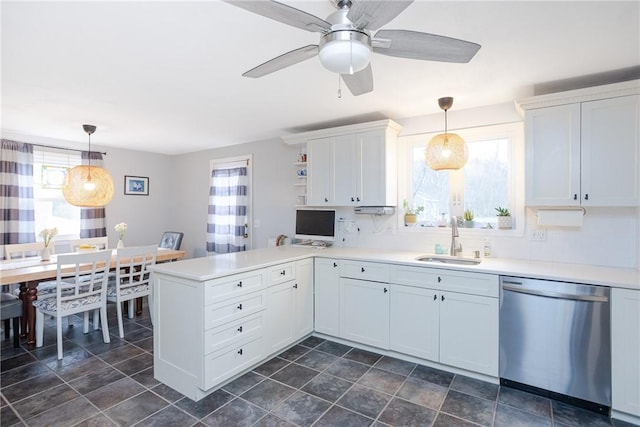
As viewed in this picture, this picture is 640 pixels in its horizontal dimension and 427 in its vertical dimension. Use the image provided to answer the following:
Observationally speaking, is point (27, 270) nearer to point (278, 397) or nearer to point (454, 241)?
point (278, 397)

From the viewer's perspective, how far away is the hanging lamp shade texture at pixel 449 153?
2.90 metres

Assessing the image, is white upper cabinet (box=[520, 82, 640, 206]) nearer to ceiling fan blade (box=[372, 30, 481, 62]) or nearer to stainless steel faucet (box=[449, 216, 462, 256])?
stainless steel faucet (box=[449, 216, 462, 256])

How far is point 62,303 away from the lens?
2959 millimetres

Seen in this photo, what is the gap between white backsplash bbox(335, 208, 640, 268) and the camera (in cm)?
254

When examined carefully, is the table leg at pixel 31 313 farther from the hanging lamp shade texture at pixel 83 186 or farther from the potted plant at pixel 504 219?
the potted plant at pixel 504 219

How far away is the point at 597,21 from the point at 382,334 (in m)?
2.60

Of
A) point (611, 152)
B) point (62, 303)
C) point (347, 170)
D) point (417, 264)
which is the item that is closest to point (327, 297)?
point (417, 264)

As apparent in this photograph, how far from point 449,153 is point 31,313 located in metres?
4.17

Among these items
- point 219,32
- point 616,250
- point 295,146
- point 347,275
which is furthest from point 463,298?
point 295,146

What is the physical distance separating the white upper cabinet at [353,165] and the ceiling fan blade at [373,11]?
2.02m

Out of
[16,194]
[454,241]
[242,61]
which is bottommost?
[454,241]

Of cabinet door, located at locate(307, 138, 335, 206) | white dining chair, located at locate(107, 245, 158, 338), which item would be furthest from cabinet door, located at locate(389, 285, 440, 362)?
white dining chair, located at locate(107, 245, 158, 338)

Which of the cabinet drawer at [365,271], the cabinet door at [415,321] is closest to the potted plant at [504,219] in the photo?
the cabinet door at [415,321]

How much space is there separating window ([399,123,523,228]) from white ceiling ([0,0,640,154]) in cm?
32
